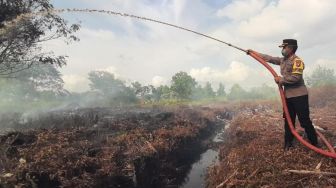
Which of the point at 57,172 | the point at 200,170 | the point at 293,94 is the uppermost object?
the point at 293,94

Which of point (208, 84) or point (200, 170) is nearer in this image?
point (200, 170)

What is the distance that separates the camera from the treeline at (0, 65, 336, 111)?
142 feet

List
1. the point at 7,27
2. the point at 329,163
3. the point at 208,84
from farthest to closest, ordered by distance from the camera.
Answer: the point at 208,84 → the point at 7,27 → the point at 329,163

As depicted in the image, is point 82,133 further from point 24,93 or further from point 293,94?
point 24,93

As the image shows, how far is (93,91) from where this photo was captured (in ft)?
207

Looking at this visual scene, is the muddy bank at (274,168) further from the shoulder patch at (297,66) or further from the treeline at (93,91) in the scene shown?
the treeline at (93,91)

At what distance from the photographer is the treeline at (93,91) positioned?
43312 millimetres

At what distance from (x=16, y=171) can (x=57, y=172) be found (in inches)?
33.7

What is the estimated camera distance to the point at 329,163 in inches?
239

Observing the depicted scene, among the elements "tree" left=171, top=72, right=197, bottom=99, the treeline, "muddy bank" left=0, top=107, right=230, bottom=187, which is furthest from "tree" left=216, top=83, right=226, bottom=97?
"muddy bank" left=0, top=107, right=230, bottom=187

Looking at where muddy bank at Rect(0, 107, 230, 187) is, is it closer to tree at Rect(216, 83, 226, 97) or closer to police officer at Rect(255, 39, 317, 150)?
police officer at Rect(255, 39, 317, 150)

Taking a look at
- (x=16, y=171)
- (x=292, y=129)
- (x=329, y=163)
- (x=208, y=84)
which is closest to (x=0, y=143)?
(x=16, y=171)

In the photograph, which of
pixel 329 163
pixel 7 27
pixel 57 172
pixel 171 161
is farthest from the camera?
pixel 7 27

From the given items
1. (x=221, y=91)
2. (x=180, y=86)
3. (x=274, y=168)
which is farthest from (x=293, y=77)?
(x=221, y=91)
